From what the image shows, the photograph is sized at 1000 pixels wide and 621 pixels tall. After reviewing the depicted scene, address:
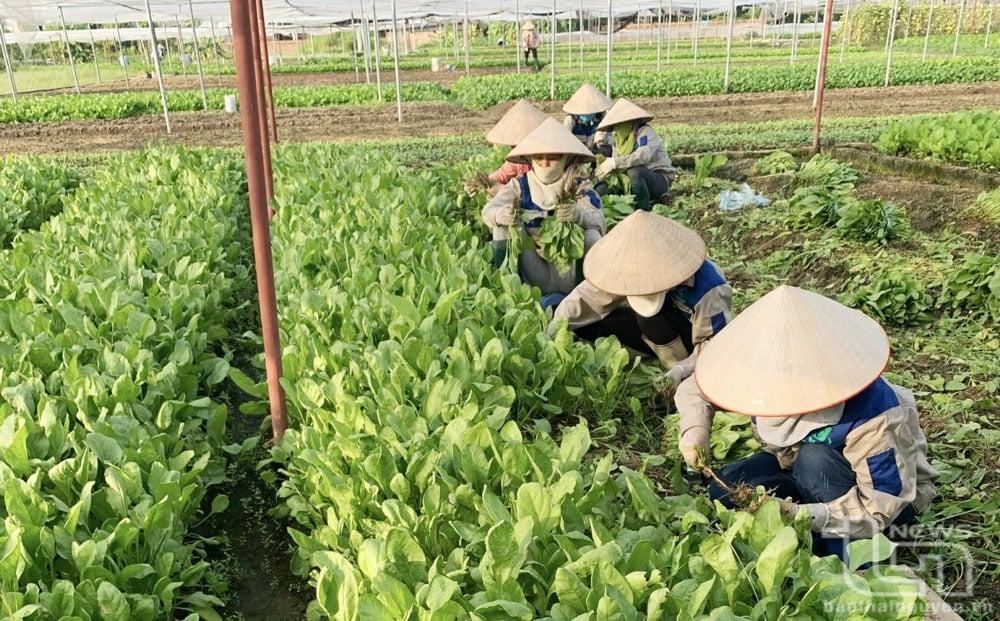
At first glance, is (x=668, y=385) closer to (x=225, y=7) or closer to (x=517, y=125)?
(x=517, y=125)

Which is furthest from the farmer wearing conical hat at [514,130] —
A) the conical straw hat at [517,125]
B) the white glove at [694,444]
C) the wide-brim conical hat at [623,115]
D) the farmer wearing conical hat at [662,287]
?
the white glove at [694,444]

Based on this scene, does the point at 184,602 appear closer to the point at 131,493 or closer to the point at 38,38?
the point at 131,493

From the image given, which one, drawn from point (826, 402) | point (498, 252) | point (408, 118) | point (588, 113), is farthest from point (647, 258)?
point (408, 118)

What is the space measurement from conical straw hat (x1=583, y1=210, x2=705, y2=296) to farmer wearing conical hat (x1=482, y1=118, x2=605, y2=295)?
3.93 ft

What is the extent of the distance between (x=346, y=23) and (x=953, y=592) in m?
38.3

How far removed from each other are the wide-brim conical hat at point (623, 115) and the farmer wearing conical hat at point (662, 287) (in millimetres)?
3401

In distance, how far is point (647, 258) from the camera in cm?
346

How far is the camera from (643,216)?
11.7 feet

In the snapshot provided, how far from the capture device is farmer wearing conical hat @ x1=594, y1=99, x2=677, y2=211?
7.02m

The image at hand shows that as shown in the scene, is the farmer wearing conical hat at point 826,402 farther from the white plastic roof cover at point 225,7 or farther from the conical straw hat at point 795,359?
the white plastic roof cover at point 225,7

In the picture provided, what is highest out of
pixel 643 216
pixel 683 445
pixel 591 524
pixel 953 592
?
pixel 643 216

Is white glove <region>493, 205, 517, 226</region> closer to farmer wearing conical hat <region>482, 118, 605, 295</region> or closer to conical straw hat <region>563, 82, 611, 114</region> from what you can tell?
farmer wearing conical hat <region>482, 118, 605, 295</region>

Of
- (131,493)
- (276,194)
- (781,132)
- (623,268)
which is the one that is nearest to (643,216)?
(623,268)

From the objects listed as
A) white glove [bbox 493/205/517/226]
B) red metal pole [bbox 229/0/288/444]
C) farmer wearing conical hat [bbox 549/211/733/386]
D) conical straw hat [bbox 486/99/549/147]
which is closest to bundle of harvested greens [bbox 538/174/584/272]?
white glove [bbox 493/205/517/226]
